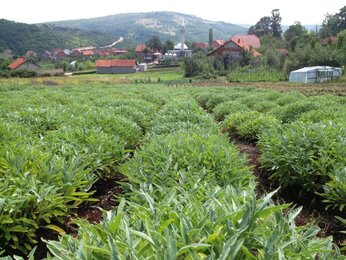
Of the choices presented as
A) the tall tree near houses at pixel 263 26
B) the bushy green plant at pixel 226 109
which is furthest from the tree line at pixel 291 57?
the bushy green plant at pixel 226 109

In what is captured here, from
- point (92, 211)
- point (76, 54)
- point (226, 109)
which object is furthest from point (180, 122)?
point (76, 54)

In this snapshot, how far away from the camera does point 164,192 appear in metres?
2.68

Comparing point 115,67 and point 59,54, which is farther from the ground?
point 59,54

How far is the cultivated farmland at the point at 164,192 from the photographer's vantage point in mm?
1750

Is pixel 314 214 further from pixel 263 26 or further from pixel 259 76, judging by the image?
pixel 263 26

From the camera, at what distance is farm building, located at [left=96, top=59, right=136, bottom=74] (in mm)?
71750

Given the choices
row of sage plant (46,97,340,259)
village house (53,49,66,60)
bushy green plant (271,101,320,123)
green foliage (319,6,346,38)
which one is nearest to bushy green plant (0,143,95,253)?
row of sage plant (46,97,340,259)

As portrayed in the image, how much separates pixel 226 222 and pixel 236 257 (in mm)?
213

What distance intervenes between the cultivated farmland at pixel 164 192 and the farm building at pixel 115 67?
68047 millimetres

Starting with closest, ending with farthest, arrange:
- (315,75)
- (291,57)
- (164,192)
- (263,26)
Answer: (164,192) < (315,75) < (291,57) < (263,26)

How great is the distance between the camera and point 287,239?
1.93m

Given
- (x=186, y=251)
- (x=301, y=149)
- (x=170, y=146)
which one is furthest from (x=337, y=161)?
(x=186, y=251)

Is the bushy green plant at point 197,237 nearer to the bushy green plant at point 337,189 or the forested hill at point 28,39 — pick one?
the bushy green plant at point 337,189

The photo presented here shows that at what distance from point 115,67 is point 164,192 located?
238ft
